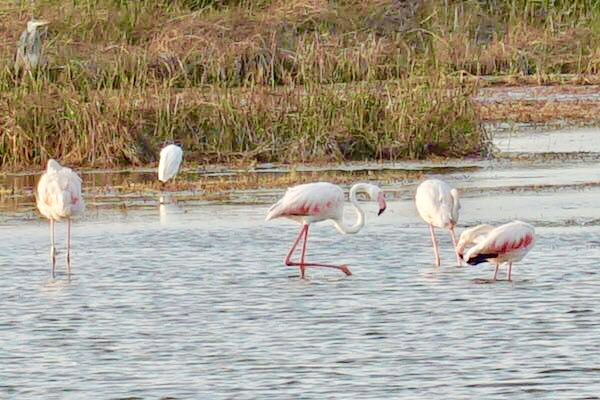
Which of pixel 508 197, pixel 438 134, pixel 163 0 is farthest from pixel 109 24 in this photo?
pixel 508 197

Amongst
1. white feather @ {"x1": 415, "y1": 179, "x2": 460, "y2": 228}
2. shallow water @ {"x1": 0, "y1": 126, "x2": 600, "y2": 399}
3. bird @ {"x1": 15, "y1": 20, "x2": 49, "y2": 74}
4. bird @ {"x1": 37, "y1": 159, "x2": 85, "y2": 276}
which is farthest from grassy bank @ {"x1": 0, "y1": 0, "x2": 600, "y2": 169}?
white feather @ {"x1": 415, "y1": 179, "x2": 460, "y2": 228}

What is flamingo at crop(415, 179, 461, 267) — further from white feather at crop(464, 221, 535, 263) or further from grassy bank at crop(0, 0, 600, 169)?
grassy bank at crop(0, 0, 600, 169)

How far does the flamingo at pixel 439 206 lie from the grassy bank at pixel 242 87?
7.46 m

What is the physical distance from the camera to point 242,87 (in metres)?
23.5

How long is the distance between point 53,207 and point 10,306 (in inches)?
96.3

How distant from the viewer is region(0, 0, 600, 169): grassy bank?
20.4m

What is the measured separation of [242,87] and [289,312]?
1322 centimetres

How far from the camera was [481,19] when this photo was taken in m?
34.8

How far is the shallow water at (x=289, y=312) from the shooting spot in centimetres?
845

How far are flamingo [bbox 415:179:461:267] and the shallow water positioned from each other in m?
0.29

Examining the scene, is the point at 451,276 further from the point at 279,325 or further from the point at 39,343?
the point at 39,343

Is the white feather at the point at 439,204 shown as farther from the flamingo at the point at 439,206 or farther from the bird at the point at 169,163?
the bird at the point at 169,163

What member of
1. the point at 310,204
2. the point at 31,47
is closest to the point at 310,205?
the point at 310,204

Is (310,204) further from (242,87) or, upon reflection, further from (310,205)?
(242,87)
